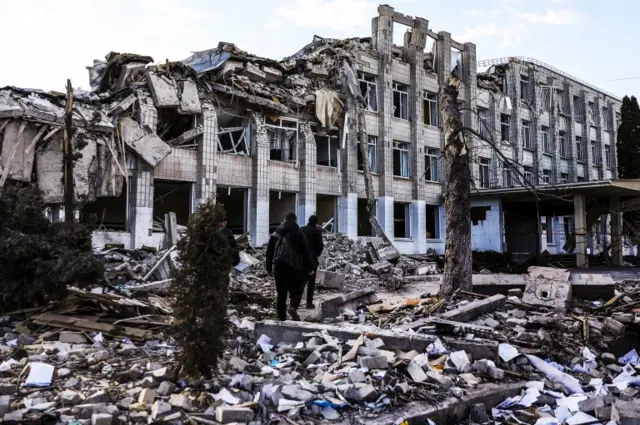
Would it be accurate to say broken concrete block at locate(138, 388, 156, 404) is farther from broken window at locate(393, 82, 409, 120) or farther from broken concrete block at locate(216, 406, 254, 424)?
broken window at locate(393, 82, 409, 120)

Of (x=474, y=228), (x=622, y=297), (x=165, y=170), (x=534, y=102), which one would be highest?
(x=534, y=102)

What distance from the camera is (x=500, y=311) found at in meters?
8.91

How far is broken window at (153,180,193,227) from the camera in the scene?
2038 cm

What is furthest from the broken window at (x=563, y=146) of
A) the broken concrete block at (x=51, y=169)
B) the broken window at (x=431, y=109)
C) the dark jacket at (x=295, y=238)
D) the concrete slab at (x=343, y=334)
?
the concrete slab at (x=343, y=334)

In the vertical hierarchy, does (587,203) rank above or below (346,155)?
below

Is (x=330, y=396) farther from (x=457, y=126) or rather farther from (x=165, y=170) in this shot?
(x=165, y=170)

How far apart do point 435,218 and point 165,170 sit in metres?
15.8

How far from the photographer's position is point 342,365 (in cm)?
593

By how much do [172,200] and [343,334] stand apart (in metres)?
17.6

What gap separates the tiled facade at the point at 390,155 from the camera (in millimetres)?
19516

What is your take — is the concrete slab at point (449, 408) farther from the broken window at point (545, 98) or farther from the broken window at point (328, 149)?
the broken window at point (545, 98)

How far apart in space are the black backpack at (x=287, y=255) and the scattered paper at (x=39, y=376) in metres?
3.59

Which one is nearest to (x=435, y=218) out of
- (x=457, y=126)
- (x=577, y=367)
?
(x=457, y=126)

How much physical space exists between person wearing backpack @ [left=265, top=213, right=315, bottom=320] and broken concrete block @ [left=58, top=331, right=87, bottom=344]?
2871 mm
